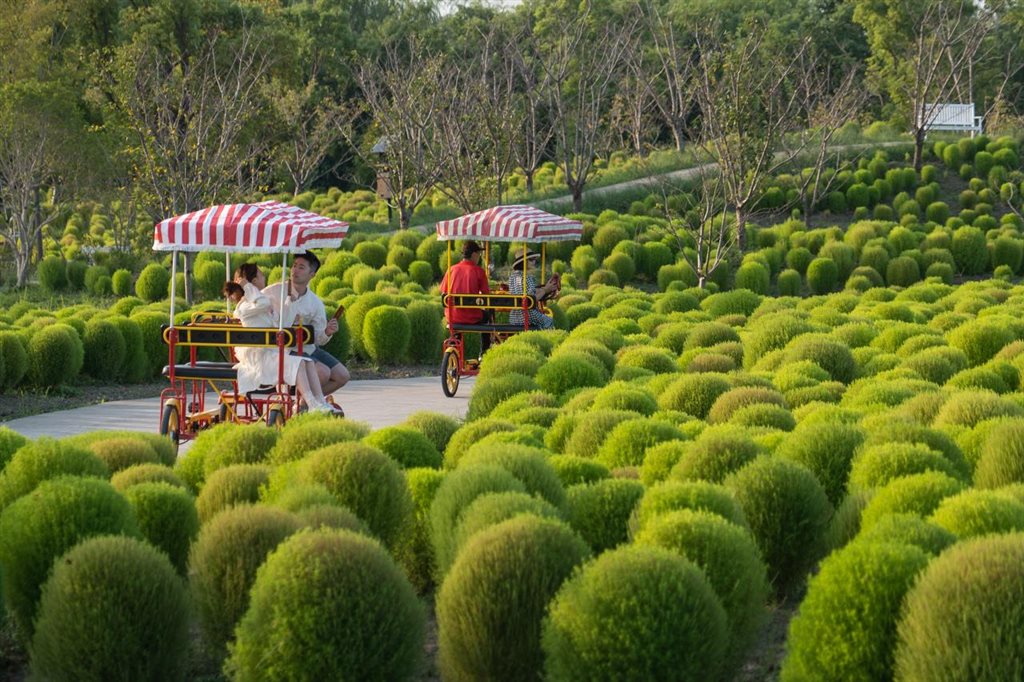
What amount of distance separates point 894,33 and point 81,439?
4378 centimetres

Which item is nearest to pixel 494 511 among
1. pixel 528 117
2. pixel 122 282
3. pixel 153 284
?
pixel 153 284

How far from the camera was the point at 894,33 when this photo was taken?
47312 millimetres

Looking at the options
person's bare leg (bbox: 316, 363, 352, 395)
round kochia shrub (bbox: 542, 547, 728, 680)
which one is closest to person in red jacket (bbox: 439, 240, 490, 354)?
person's bare leg (bbox: 316, 363, 352, 395)

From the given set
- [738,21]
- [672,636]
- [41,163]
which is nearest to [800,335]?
[672,636]

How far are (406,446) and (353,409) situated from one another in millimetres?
5338

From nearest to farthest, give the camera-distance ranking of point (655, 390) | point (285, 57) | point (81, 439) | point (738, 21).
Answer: point (81, 439), point (655, 390), point (285, 57), point (738, 21)

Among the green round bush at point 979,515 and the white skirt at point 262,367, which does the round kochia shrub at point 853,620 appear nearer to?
the green round bush at point 979,515

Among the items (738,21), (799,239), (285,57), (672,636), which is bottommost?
(672,636)

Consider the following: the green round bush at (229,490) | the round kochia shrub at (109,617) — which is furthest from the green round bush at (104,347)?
the round kochia shrub at (109,617)

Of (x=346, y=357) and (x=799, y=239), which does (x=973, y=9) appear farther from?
(x=346, y=357)

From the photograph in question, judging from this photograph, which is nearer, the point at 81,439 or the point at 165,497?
the point at 165,497

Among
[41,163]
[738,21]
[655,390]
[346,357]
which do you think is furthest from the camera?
[738,21]

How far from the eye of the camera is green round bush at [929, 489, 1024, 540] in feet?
17.8

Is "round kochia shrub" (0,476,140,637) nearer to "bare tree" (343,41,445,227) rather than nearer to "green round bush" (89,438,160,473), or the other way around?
"green round bush" (89,438,160,473)
